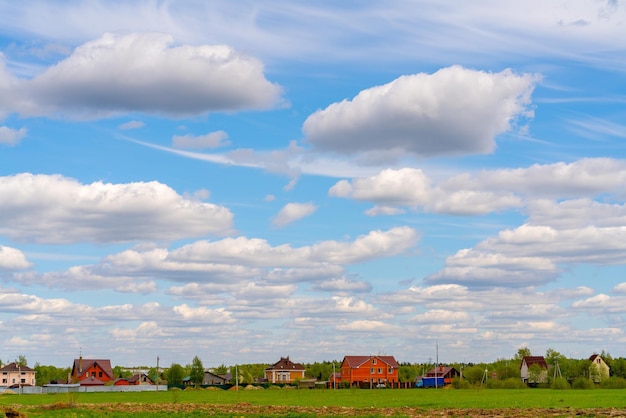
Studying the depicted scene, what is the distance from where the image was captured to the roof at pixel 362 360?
17588 cm

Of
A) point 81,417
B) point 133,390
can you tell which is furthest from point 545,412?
point 133,390

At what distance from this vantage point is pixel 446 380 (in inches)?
6649

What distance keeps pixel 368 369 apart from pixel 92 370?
65133mm

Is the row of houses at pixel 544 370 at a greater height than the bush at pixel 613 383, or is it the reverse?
the row of houses at pixel 544 370

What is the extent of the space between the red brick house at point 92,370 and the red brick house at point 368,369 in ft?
183

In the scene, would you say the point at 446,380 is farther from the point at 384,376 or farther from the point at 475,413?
the point at 475,413

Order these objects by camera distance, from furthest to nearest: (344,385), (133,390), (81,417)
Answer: (344,385)
(133,390)
(81,417)

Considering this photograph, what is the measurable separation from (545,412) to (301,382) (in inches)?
5333

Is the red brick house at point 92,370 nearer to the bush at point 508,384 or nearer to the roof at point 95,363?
the roof at point 95,363

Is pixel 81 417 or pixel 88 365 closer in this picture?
pixel 81 417

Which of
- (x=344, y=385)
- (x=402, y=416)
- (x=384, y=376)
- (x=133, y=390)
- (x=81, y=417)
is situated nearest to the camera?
(x=402, y=416)

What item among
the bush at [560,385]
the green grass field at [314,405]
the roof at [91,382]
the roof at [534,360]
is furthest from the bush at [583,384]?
the roof at [91,382]

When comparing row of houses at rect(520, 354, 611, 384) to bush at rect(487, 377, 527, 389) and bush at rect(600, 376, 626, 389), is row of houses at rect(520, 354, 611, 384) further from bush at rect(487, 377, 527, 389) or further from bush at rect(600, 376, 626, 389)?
bush at rect(487, 377, 527, 389)

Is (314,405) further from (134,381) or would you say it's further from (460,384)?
(134,381)
